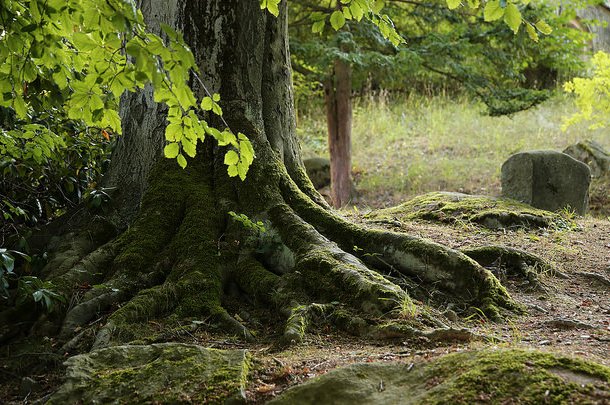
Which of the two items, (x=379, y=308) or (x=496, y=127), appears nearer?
(x=379, y=308)

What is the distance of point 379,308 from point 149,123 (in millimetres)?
2308

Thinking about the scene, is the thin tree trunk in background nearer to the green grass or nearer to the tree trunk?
the green grass

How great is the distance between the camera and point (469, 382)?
211 centimetres

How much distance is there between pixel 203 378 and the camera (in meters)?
2.43

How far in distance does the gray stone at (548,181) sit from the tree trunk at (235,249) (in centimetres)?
427

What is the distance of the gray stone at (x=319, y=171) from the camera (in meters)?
13.1

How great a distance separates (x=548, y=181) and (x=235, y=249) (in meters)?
5.44

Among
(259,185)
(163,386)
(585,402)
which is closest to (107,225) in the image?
(259,185)

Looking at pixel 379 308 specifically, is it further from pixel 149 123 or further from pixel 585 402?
pixel 149 123

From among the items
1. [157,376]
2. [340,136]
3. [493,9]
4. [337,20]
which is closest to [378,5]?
[337,20]

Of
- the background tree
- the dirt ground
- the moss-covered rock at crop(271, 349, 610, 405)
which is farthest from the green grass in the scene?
the moss-covered rock at crop(271, 349, 610, 405)

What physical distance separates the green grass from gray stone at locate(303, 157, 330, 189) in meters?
0.69

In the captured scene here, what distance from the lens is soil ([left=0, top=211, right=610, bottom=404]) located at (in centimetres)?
255

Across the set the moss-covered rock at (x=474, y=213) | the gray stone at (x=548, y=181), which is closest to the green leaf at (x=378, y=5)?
the moss-covered rock at (x=474, y=213)
